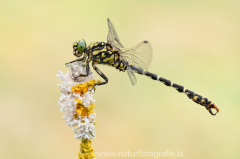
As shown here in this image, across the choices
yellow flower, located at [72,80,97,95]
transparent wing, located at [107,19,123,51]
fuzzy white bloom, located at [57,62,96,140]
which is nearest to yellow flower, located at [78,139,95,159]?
fuzzy white bloom, located at [57,62,96,140]

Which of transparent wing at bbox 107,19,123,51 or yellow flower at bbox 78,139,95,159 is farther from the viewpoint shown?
transparent wing at bbox 107,19,123,51

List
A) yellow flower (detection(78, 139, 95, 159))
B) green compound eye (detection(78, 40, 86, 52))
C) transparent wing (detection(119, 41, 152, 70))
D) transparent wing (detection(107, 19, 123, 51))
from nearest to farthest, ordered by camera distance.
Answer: yellow flower (detection(78, 139, 95, 159)), green compound eye (detection(78, 40, 86, 52)), transparent wing (detection(107, 19, 123, 51)), transparent wing (detection(119, 41, 152, 70))

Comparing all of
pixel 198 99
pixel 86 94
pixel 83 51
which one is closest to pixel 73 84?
pixel 86 94

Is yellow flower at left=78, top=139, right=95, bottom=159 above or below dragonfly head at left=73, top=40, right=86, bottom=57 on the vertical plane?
below

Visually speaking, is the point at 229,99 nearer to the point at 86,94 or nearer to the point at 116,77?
the point at 116,77

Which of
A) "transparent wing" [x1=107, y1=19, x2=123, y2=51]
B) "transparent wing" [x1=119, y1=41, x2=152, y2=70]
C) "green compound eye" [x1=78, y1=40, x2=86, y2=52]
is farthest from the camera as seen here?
"transparent wing" [x1=119, y1=41, x2=152, y2=70]

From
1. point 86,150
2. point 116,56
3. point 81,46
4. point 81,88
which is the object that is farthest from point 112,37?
point 86,150

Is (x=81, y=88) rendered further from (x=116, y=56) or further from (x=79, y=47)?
(x=116, y=56)

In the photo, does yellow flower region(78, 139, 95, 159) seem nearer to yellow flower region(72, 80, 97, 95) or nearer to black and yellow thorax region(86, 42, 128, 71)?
yellow flower region(72, 80, 97, 95)
